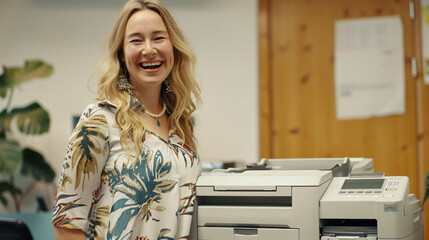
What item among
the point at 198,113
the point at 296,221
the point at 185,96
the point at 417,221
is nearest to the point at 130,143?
the point at 185,96

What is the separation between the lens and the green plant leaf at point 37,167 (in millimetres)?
3307

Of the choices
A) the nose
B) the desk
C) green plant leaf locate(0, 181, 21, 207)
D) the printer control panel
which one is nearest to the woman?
the nose

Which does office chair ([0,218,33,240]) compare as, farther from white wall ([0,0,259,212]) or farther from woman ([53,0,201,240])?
white wall ([0,0,259,212])

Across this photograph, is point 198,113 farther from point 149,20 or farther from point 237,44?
point 149,20

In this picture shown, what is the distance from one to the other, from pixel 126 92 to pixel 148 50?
15 cm

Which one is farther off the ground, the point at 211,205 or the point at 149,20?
the point at 149,20

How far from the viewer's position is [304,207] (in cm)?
142

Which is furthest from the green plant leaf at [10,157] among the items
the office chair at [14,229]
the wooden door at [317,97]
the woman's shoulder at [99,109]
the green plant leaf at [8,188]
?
the woman's shoulder at [99,109]

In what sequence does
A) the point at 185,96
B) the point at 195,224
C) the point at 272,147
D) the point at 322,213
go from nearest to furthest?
1. the point at 322,213
2. the point at 195,224
3. the point at 185,96
4. the point at 272,147

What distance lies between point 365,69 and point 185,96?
1719mm

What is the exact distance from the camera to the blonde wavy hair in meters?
1.50

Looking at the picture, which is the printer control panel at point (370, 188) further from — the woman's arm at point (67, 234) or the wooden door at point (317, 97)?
the wooden door at point (317, 97)

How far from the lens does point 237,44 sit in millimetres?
3314

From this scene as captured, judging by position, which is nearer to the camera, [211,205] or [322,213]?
[322,213]
